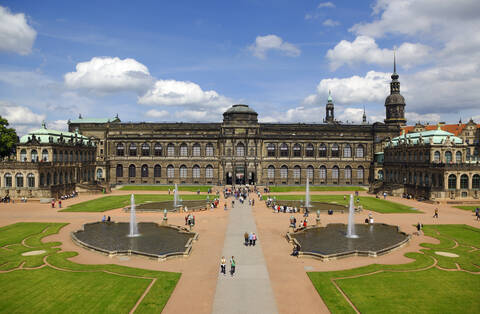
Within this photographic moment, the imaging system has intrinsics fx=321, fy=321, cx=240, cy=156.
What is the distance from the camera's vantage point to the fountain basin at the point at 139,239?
3212cm

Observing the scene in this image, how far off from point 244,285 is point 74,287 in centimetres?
1250

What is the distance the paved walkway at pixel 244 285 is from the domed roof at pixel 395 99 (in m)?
97.4

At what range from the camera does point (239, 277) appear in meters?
25.5

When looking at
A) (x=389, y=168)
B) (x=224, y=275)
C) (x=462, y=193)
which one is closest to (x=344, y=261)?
(x=224, y=275)

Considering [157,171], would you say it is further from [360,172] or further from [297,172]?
[360,172]

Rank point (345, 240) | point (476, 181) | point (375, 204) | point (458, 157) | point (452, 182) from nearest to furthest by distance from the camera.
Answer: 1. point (345, 240)
2. point (375, 204)
3. point (452, 182)
4. point (476, 181)
5. point (458, 157)

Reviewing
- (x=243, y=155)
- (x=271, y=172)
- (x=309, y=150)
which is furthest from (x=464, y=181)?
(x=243, y=155)

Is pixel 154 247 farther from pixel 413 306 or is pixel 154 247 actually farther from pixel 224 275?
pixel 413 306

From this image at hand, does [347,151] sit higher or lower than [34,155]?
higher

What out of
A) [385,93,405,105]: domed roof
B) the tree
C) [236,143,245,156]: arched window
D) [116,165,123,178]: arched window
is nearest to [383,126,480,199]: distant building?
[385,93,405,105]: domed roof

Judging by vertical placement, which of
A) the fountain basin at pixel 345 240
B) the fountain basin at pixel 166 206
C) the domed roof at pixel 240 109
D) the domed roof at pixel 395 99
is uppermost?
the domed roof at pixel 395 99

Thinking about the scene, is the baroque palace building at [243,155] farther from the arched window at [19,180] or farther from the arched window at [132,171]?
the arched window at [19,180]

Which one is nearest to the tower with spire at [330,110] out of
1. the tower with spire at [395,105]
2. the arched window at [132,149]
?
the tower with spire at [395,105]

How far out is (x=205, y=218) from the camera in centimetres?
5000
